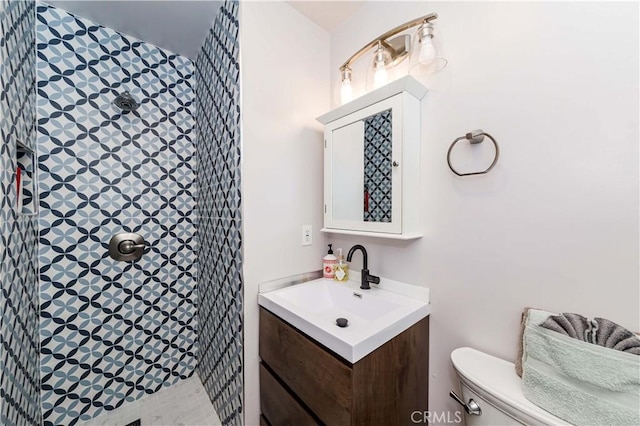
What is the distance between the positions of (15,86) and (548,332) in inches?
78.2

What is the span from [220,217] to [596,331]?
1502 millimetres

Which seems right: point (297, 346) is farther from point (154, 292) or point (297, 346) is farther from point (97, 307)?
point (97, 307)

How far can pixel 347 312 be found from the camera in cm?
122

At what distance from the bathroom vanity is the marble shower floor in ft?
1.62

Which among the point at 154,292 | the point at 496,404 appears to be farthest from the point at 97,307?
the point at 496,404

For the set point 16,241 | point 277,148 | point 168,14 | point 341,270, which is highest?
point 168,14

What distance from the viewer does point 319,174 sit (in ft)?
4.72

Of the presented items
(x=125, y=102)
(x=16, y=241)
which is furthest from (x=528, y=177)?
(x=125, y=102)

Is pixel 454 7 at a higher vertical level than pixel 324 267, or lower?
higher

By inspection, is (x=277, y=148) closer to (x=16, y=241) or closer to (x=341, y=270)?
(x=341, y=270)

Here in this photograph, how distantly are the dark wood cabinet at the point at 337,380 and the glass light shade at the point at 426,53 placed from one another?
3.58 feet

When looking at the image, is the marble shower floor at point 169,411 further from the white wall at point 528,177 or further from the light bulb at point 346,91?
the light bulb at point 346,91

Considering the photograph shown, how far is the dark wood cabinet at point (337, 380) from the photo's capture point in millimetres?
761

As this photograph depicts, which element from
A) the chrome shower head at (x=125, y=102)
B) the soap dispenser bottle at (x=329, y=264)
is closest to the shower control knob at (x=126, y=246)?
the chrome shower head at (x=125, y=102)
